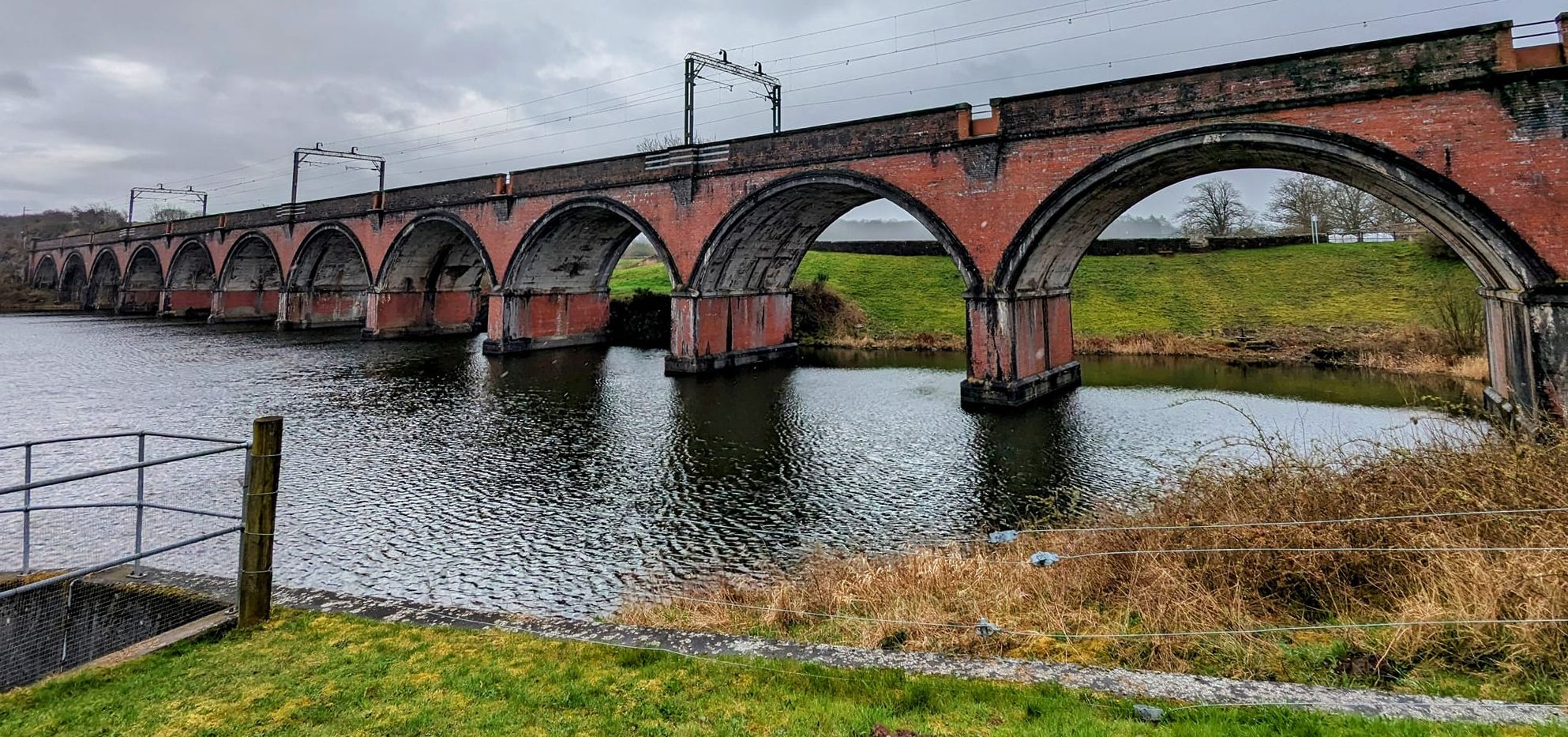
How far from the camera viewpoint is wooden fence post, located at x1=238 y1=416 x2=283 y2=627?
513 centimetres

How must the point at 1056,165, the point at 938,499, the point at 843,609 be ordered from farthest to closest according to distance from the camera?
1. the point at 1056,165
2. the point at 938,499
3. the point at 843,609

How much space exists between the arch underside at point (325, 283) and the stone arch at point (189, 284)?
1624cm

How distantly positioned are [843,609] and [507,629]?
2705mm

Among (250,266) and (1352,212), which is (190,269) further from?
(1352,212)

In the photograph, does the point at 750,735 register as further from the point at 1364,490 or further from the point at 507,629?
the point at 1364,490

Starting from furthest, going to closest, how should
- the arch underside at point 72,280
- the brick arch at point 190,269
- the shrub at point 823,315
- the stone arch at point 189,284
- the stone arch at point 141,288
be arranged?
the arch underside at point 72,280
the stone arch at point 141,288
the stone arch at point 189,284
the brick arch at point 190,269
the shrub at point 823,315

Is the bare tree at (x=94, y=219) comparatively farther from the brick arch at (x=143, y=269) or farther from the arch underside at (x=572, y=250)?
the arch underside at (x=572, y=250)

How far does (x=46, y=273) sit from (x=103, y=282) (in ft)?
64.6

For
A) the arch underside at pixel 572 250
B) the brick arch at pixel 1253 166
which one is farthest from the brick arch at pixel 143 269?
the brick arch at pixel 1253 166

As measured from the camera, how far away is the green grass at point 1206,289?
29.1 m

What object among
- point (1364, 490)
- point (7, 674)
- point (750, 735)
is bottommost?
point (7, 674)

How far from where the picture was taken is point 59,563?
6.95 metres

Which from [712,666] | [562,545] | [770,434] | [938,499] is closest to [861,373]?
[770,434]

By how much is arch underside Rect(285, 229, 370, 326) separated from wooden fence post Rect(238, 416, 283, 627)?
39.4 m
